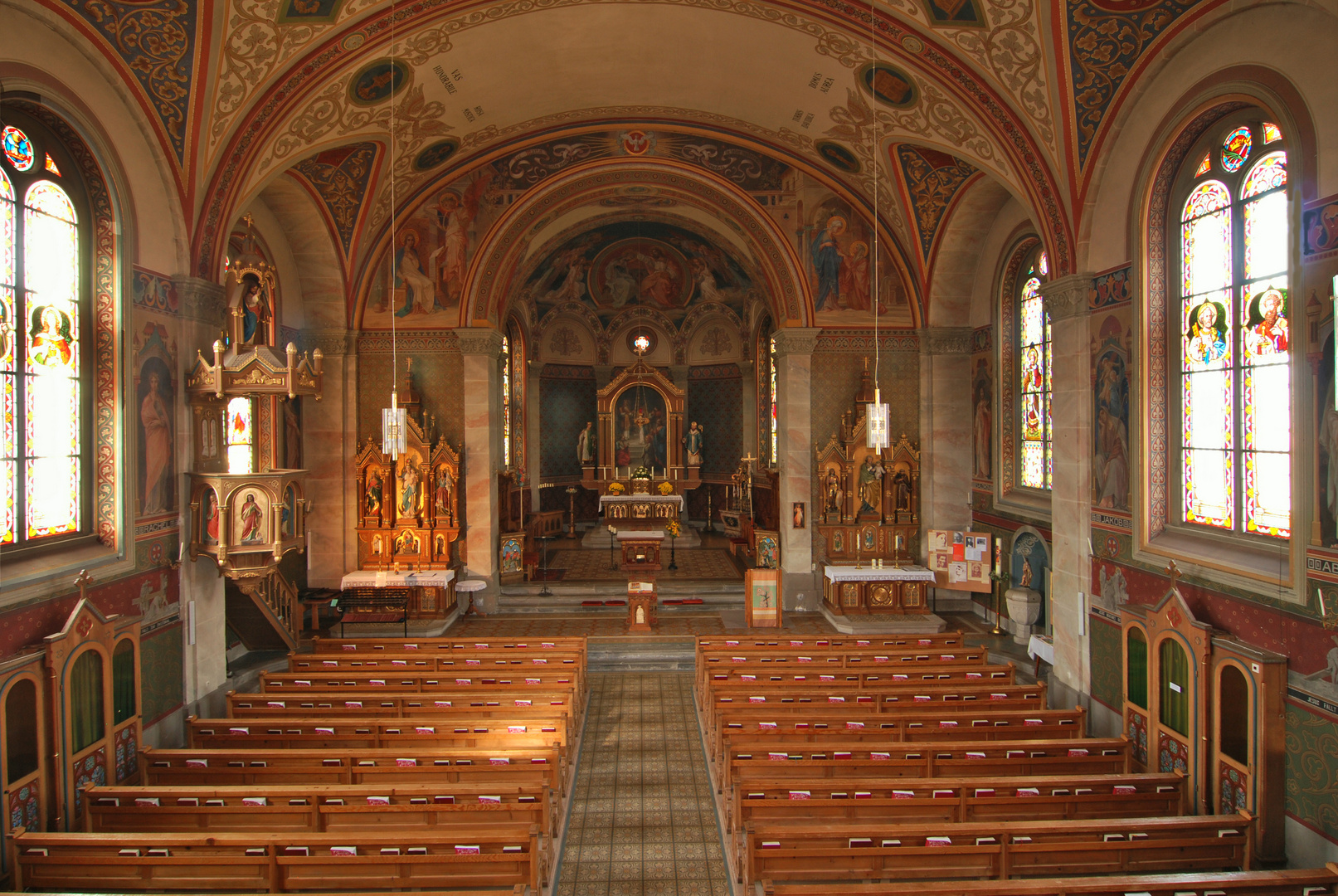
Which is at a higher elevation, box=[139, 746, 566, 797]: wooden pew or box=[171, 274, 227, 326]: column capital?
box=[171, 274, 227, 326]: column capital

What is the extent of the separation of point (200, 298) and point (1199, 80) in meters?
13.4

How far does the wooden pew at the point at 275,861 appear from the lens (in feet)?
21.7

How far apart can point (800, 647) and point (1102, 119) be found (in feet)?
29.3

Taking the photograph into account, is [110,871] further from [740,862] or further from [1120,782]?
[1120,782]

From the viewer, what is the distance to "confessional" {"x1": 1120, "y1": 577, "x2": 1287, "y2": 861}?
806 centimetres

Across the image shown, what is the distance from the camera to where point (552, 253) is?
84.0ft

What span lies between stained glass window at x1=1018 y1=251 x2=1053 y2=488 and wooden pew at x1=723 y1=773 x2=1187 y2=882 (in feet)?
27.1

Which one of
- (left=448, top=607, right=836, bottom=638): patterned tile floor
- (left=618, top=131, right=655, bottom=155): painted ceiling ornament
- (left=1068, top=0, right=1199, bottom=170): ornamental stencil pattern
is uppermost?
(left=618, top=131, right=655, bottom=155): painted ceiling ornament

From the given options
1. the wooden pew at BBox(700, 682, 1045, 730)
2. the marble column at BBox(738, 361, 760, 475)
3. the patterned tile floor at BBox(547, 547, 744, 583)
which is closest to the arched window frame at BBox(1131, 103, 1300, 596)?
the wooden pew at BBox(700, 682, 1045, 730)

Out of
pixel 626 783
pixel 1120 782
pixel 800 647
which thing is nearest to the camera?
pixel 1120 782

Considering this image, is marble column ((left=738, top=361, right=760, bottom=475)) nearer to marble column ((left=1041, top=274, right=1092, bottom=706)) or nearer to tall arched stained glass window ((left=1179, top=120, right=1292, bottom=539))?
marble column ((left=1041, top=274, right=1092, bottom=706))

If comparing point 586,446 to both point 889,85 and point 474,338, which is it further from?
point 889,85

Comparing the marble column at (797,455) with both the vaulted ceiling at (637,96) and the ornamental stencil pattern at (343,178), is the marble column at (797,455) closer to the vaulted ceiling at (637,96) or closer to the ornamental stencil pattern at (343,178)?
the vaulted ceiling at (637,96)

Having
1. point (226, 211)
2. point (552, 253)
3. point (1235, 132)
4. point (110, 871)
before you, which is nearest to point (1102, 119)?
point (1235, 132)
